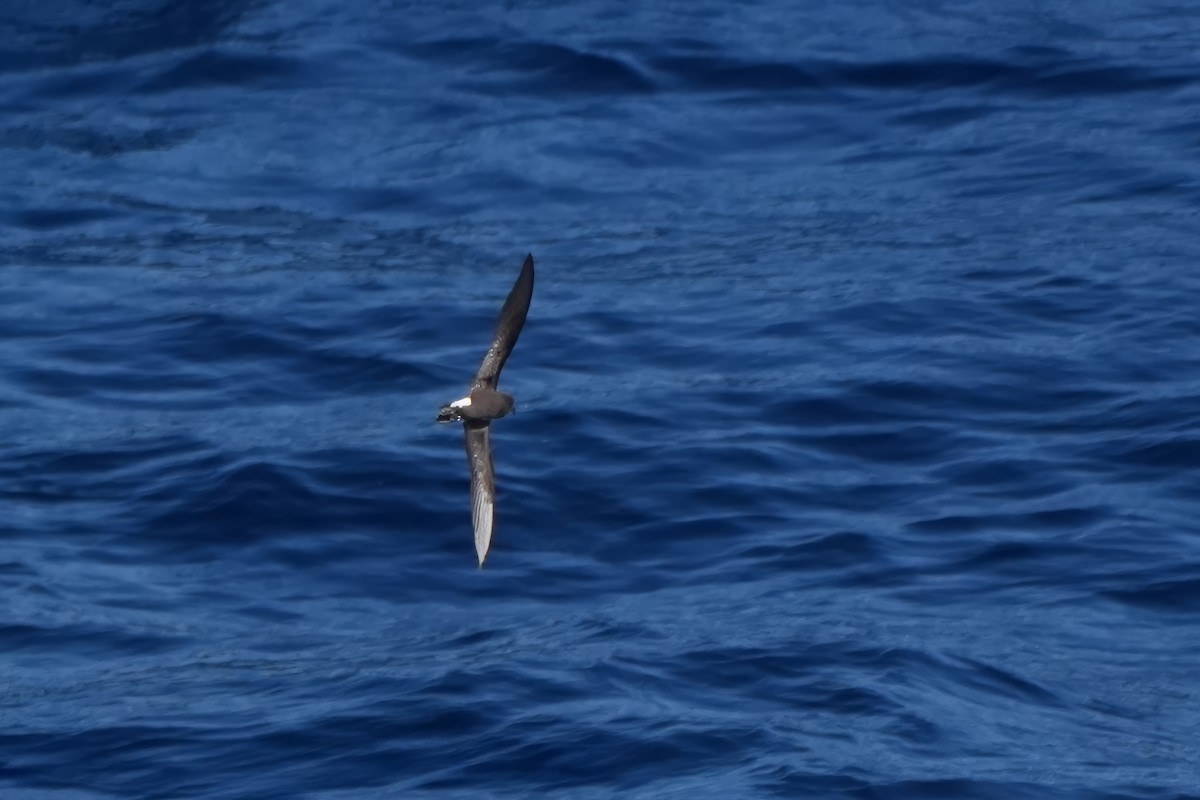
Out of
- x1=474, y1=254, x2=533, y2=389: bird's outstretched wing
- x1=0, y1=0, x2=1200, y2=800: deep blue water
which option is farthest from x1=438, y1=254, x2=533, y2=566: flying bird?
x1=0, y1=0, x2=1200, y2=800: deep blue water

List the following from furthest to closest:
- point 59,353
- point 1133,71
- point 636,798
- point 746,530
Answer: point 1133,71, point 59,353, point 746,530, point 636,798

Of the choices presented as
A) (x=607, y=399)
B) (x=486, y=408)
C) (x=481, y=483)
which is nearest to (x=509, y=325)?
(x=486, y=408)

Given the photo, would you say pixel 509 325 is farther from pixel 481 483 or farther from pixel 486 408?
pixel 481 483

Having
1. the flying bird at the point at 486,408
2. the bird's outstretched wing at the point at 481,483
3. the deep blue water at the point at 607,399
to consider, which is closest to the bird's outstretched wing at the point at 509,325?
the flying bird at the point at 486,408

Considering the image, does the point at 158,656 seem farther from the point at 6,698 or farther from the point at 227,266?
the point at 227,266

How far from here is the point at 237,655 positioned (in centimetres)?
987

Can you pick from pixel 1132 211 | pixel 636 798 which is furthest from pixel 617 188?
pixel 636 798

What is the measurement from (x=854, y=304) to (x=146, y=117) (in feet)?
18.8

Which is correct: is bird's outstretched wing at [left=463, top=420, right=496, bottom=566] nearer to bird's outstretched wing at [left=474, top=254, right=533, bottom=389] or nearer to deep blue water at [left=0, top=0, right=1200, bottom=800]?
bird's outstretched wing at [left=474, top=254, right=533, bottom=389]

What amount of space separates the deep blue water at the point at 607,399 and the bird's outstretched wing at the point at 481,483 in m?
1.25

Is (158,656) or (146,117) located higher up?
(146,117)

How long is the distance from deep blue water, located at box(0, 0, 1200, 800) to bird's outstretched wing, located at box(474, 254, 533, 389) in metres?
1.57

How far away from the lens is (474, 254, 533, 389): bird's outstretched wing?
26.6 ft

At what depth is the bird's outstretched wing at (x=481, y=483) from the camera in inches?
315
